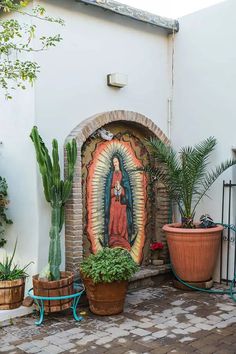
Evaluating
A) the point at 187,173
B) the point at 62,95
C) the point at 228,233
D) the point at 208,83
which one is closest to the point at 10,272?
the point at 62,95

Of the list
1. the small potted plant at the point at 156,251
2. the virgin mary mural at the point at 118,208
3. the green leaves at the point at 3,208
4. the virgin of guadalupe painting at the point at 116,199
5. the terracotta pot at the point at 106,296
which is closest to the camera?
the terracotta pot at the point at 106,296

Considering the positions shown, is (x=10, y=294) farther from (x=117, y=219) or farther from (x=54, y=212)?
(x=117, y=219)

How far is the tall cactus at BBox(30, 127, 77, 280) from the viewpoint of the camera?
209 inches

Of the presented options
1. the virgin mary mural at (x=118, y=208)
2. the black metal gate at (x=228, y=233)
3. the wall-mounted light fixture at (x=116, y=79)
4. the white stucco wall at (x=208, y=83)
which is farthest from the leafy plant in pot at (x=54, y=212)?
the black metal gate at (x=228, y=233)

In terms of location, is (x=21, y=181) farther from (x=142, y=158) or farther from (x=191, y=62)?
(x=191, y=62)

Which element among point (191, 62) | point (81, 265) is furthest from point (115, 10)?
point (81, 265)

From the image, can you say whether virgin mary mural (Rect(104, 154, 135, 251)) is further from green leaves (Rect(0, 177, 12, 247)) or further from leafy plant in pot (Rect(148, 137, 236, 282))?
green leaves (Rect(0, 177, 12, 247))

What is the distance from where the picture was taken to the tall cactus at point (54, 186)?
5.30 metres

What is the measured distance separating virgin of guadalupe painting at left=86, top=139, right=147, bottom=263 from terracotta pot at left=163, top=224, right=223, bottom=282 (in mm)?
655

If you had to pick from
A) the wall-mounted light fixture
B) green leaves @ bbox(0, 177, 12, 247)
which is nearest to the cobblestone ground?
green leaves @ bbox(0, 177, 12, 247)

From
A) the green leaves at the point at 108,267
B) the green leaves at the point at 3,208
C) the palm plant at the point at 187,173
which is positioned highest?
the palm plant at the point at 187,173

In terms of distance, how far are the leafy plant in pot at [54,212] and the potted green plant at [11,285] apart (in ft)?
1.01

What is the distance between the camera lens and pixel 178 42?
7.21 metres

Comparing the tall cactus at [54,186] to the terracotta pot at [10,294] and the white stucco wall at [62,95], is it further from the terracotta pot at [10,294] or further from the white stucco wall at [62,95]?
the terracotta pot at [10,294]
